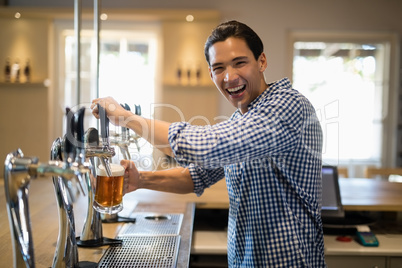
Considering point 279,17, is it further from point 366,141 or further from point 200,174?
point 200,174

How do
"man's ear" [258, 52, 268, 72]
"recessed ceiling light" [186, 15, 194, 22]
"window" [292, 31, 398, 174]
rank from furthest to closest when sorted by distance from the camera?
"window" [292, 31, 398, 174]
"recessed ceiling light" [186, 15, 194, 22]
"man's ear" [258, 52, 268, 72]

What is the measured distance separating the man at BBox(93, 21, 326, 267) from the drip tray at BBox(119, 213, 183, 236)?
1.24ft

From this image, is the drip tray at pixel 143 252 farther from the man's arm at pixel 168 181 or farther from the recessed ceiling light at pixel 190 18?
the recessed ceiling light at pixel 190 18

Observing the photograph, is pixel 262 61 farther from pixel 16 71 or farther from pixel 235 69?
pixel 16 71

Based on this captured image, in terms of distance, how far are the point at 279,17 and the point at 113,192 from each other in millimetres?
4773

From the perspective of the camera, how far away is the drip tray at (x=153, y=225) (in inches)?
64.3

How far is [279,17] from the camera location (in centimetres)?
559

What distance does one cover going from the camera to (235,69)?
1272mm

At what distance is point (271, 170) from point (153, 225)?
70 cm

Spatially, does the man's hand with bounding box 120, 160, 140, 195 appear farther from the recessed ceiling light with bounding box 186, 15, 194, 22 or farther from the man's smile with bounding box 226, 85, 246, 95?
the recessed ceiling light with bounding box 186, 15, 194, 22

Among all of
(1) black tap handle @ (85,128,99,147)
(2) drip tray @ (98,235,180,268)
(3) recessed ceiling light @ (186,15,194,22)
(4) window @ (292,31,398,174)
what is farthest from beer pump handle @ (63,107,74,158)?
(4) window @ (292,31,398,174)

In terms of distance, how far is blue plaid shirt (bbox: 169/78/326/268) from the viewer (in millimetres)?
1102

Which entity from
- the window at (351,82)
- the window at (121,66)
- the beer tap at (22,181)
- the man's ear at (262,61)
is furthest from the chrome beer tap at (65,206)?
the window at (351,82)

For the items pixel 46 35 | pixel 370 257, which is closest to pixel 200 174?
pixel 370 257
